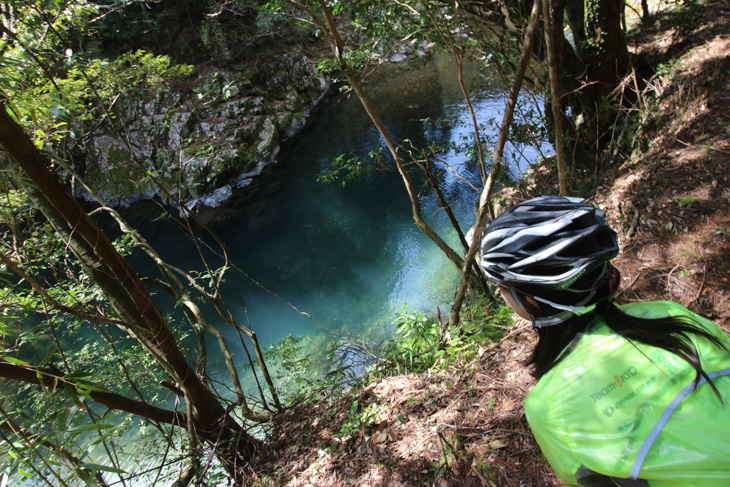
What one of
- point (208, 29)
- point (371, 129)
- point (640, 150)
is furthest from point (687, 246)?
point (208, 29)

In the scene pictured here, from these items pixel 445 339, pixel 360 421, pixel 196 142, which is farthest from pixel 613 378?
pixel 196 142

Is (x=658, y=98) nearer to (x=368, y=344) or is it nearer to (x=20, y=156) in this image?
(x=368, y=344)

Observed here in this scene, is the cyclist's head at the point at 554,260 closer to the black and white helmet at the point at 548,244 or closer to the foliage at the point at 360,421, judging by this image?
the black and white helmet at the point at 548,244

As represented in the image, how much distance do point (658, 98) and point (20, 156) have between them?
25.2 ft

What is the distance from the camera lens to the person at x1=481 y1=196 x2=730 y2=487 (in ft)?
3.26

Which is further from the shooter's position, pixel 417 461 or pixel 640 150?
pixel 640 150

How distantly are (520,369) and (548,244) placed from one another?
1903mm

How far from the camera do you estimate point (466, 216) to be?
1078 centimetres

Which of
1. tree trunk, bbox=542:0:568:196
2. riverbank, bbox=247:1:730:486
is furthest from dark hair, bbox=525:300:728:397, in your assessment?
tree trunk, bbox=542:0:568:196

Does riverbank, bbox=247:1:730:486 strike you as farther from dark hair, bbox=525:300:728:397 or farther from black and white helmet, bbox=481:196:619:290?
black and white helmet, bbox=481:196:619:290

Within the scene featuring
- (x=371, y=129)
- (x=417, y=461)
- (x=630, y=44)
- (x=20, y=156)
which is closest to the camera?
(x=20, y=156)

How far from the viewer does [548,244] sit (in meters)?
1.61

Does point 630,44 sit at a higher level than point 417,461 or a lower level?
higher

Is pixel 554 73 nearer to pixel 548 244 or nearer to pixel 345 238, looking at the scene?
pixel 548 244
